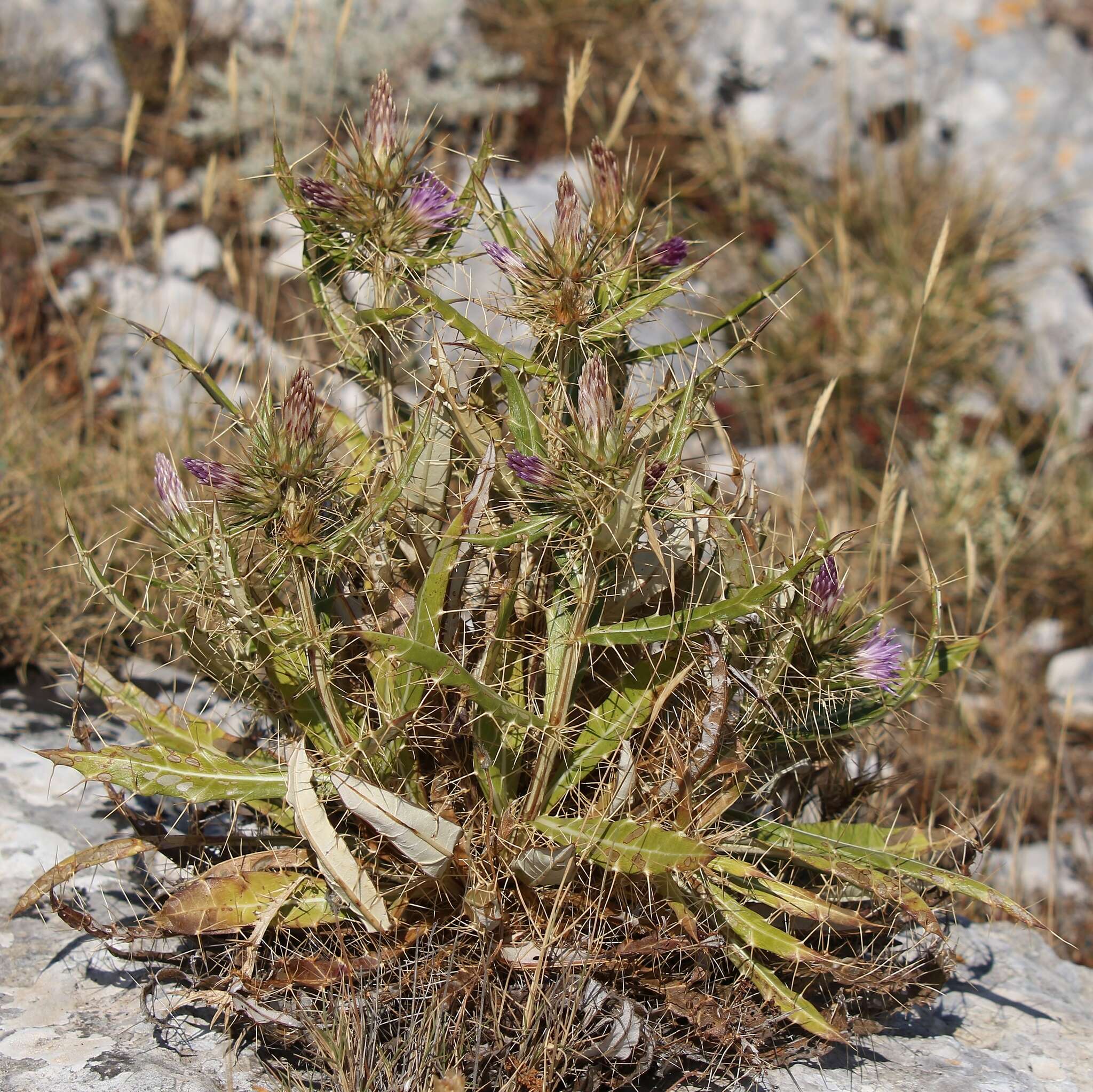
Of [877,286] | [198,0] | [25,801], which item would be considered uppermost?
[198,0]

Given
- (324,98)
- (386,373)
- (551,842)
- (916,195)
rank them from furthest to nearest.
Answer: (916,195)
(324,98)
(386,373)
(551,842)

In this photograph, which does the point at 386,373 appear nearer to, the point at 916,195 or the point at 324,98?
the point at 324,98

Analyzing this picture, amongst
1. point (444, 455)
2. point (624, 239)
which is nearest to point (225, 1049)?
point (444, 455)

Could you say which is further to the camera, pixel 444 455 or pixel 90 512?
pixel 90 512

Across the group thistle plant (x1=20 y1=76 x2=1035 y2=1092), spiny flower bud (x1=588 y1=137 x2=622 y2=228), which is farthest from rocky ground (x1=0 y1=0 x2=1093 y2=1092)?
spiny flower bud (x1=588 y1=137 x2=622 y2=228)

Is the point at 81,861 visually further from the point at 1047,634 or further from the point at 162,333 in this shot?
the point at 1047,634

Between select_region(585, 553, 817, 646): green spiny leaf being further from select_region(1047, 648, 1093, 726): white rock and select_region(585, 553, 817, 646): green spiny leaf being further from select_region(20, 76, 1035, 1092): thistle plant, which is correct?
select_region(1047, 648, 1093, 726): white rock
